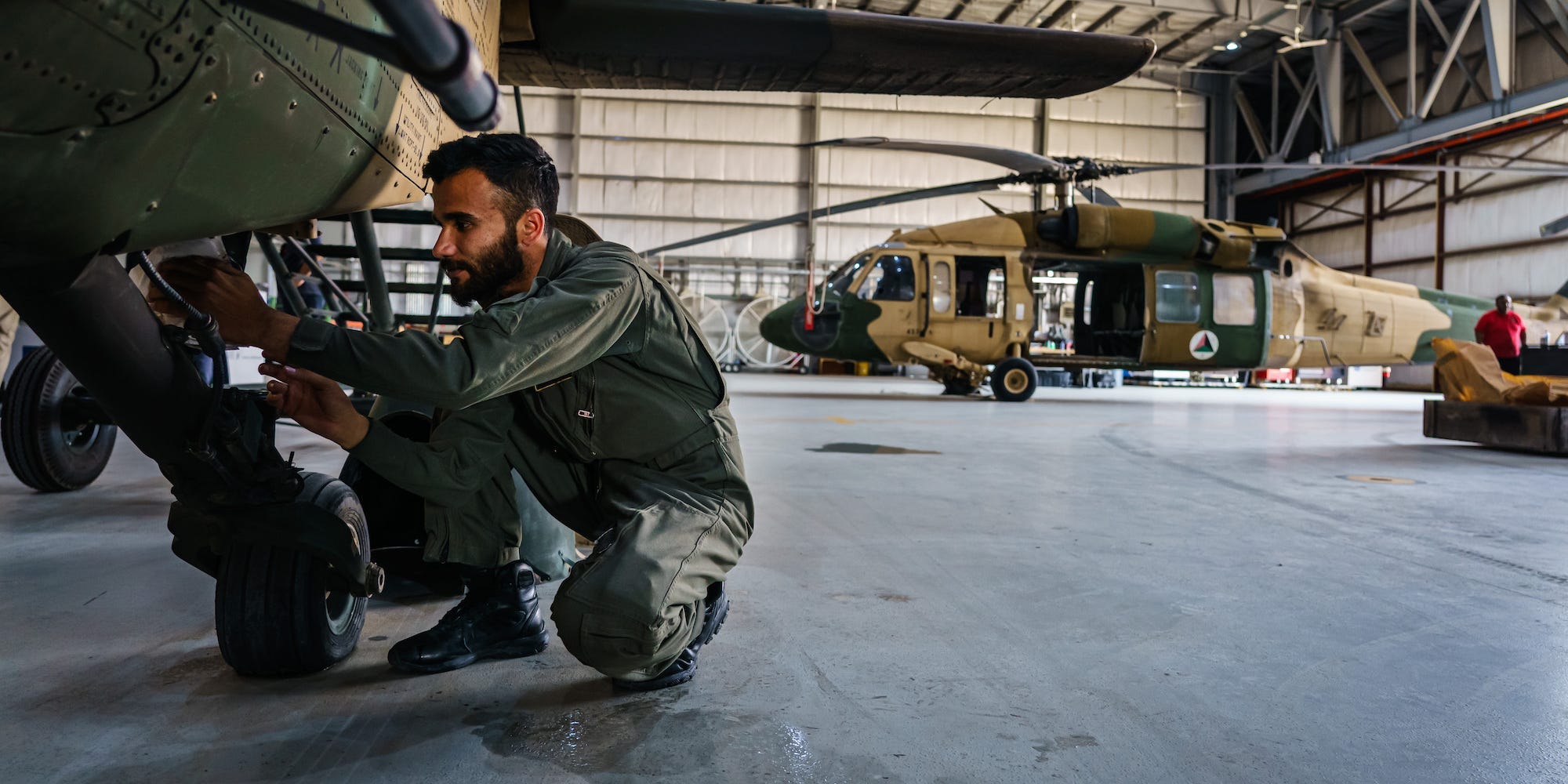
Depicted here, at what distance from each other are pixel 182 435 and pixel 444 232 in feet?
1.70

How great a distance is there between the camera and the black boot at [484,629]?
1.72 metres

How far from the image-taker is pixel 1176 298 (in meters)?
10.3

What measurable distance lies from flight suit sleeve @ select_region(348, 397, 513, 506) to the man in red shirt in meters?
12.0

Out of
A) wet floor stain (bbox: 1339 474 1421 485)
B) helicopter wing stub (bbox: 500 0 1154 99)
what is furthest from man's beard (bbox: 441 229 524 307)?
wet floor stain (bbox: 1339 474 1421 485)

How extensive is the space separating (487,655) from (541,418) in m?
0.47

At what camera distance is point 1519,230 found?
53.7 ft

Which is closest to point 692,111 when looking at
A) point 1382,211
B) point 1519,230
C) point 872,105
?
point 872,105

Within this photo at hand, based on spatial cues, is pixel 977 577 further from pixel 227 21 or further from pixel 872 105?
pixel 872 105

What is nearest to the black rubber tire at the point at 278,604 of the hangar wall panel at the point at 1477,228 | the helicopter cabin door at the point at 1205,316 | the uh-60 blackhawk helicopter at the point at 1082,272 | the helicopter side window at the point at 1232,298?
the uh-60 blackhawk helicopter at the point at 1082,272

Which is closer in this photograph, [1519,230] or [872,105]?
[1519,230]

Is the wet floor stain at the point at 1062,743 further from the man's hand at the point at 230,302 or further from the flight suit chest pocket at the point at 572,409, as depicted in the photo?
the man's hand at the point at 230,302

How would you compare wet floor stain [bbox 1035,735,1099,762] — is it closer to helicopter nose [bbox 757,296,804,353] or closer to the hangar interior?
the hangar interior

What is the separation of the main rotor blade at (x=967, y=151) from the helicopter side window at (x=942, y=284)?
5.88 ft

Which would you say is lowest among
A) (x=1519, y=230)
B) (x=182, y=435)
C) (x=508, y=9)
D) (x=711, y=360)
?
(x=182, y=435)
